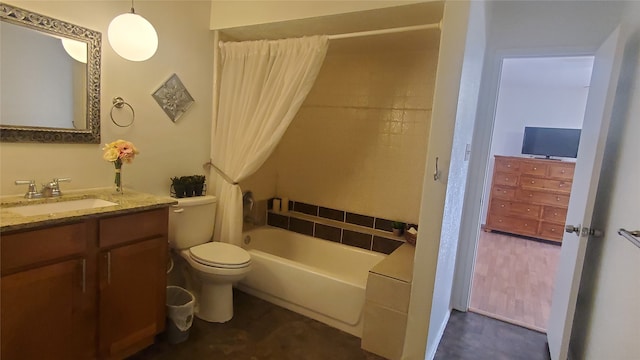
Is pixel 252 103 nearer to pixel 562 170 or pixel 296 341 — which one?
pixel 296 341

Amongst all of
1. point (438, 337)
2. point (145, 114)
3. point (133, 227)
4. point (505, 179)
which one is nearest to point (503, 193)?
point (505, 179)

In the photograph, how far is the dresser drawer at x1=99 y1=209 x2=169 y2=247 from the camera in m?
1.59

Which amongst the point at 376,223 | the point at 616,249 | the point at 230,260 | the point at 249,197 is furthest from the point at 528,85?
the point at 230,260

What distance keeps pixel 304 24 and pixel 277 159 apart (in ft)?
5.14

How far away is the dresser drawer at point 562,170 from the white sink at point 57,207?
17.8ft

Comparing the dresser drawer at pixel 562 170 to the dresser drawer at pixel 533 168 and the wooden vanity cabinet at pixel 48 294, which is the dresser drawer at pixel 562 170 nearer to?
the dresser drawer at pixel 533 168

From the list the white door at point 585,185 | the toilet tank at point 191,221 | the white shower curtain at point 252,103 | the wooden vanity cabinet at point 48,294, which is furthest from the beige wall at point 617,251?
the toilet tank at point 191,221

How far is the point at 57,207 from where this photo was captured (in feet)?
5.49

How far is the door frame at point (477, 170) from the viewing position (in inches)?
97.0

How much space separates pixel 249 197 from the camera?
3.09 meters

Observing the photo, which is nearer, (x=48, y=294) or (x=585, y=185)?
(x=48, y=294)

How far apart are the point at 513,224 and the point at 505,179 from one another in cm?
70

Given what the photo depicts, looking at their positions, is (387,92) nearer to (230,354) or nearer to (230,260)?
(230,260)

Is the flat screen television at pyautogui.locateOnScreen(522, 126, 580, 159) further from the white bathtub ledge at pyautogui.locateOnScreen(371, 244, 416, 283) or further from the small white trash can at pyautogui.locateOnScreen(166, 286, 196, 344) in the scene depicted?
the small white trash can at pyautogui.locateOnScreen(166, 286, 196, 344)
